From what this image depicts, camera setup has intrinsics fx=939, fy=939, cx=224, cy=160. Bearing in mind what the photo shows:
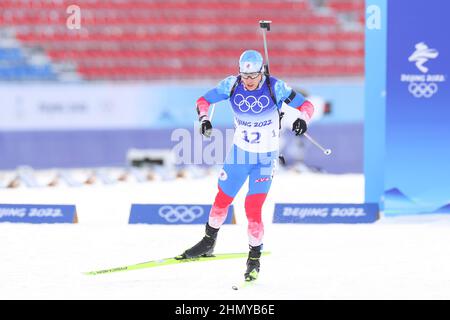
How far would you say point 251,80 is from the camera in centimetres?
823

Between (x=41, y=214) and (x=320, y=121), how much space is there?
9.41 meters

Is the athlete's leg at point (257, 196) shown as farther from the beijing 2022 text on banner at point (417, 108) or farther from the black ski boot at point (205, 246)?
the beijing 2022 text on banner at point (417, 108)

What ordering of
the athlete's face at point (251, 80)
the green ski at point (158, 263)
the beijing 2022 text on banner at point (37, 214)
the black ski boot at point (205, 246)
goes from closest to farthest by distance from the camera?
the athlete's face at point (251, 80) → the green ski at point (158, 263) → the black ski boot at point (205, 246) → the beijing 2022 text on banner at point (37, 214)

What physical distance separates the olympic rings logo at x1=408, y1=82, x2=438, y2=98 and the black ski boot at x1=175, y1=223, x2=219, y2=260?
4.50 meters

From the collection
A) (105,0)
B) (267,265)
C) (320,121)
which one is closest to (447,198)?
(267,265)

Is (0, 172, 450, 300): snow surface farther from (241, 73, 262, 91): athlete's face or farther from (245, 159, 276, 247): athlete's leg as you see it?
(241, 73, 262, 91): athlete's face

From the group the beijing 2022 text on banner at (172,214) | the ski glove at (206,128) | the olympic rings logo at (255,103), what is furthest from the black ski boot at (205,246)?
the beijing 2022 text on banner at (172,214)

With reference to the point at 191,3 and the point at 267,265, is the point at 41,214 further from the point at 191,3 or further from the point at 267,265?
the point at 191,3

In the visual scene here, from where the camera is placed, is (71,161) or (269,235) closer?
(269,235)

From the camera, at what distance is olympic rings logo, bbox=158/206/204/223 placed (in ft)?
39.8

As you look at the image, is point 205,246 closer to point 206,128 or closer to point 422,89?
point 206,128

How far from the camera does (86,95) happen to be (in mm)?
19875

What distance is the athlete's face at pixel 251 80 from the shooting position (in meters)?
8.22

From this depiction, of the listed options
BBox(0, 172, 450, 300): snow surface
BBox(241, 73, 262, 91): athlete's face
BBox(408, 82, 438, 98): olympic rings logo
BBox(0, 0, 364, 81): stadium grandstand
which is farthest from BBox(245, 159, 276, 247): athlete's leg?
BBox(0, 0, 364, 81): stadium grandstand
